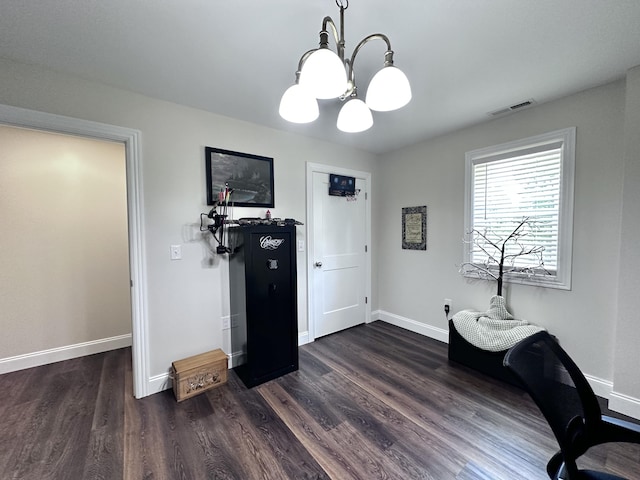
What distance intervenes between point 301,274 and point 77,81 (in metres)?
2.47

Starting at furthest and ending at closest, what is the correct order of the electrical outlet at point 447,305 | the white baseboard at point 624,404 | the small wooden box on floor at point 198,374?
A: the electrical outlet at point 447,305 < the small wooden box on floor at point 198,374 < the white baseboard at point 624,404

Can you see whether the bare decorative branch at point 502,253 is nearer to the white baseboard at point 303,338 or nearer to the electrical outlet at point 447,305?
the electrical outlet at point 447,305

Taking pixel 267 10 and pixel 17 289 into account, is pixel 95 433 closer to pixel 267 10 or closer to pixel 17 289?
pixel 17 289

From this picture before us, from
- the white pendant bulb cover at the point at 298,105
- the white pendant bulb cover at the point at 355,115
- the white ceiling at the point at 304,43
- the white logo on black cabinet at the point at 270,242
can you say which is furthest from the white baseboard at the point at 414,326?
the white pendant bulb cover at the point at 298,105

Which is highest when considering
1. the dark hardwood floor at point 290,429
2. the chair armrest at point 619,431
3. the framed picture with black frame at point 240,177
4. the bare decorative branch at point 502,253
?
the framed picture with black frame at point 240,177

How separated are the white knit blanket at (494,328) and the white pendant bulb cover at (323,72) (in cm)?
240

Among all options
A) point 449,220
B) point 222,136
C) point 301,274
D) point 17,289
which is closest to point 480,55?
point 449,220

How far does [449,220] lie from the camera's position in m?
3.03

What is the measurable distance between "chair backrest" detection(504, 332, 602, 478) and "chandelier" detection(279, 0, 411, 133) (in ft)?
3.73

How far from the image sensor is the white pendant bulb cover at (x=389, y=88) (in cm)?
118

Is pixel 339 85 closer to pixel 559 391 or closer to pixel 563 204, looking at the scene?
pixel 559 391

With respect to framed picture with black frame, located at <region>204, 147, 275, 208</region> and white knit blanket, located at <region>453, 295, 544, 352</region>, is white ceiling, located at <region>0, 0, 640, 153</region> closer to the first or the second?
framed picture with black frame, located at <region>204, 147, 275, 208</region>

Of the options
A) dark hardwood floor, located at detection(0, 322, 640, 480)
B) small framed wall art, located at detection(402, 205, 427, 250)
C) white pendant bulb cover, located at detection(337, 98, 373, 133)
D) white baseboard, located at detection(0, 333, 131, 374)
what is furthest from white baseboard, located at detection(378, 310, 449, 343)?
white baseboard, located at detection(0, 333, 131, 374)

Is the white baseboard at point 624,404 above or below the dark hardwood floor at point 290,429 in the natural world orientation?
above
